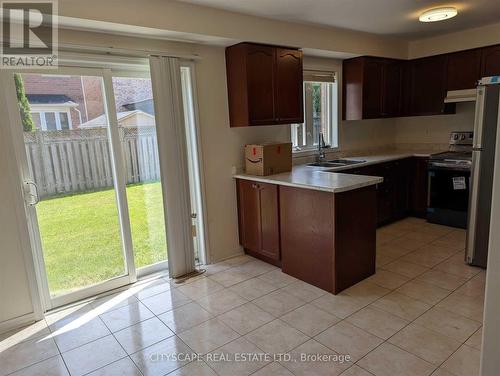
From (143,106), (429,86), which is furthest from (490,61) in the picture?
(143,106)

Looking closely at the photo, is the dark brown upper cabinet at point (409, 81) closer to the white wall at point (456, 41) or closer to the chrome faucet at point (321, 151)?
the white wall at point (456, 41)

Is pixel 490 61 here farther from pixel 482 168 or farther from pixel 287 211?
pixel 287 211

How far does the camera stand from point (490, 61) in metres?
4.03

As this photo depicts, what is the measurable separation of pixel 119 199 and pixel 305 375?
212cm

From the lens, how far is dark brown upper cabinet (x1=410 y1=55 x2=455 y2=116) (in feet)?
14.7

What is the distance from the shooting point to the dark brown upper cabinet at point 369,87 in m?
4.33

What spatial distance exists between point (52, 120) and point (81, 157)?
0.36 m

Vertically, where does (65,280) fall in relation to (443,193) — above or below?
below

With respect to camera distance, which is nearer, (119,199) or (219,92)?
(119,199)

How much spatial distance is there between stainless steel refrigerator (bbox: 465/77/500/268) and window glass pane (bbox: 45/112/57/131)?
3.61 m

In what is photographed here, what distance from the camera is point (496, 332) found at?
1232mm

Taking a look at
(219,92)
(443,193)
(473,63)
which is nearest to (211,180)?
(219,92)

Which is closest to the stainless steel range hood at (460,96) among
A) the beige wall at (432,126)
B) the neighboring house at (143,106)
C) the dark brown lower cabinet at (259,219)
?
the beige wall at (432,126)

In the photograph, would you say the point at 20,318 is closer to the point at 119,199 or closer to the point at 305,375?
the point at 119,199
